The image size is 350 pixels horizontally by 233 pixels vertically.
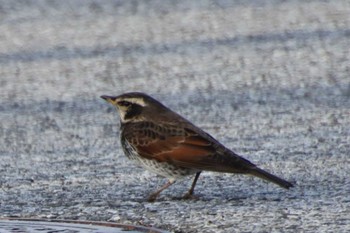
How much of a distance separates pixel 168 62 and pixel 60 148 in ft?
12.4

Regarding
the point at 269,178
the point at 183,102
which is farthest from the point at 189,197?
the point at 183,102

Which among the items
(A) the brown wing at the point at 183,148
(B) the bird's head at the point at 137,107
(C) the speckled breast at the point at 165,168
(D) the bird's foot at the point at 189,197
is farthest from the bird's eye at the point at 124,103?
(D) the bird's foot at the point at 189,197

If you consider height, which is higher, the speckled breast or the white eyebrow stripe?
the white eyebrow stripe

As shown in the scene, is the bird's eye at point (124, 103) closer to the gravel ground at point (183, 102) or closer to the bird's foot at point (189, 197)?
the gravel ground at point (183, 102)

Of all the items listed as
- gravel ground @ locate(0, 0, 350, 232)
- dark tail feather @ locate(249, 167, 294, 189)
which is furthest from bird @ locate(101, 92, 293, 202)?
gravel ground @ locate(0, 0, 350, 232)

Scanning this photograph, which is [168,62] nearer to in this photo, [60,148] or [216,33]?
[216,33]

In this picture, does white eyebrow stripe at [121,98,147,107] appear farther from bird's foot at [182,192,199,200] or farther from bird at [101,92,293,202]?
bird's foot at [182,192,199,200]

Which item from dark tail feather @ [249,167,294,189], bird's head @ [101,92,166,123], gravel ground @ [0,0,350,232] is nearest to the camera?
dark tail feather @ [249,167,294,189]

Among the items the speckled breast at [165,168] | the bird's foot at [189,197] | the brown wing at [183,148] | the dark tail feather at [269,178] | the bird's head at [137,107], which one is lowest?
the bird's foot at [189,197]

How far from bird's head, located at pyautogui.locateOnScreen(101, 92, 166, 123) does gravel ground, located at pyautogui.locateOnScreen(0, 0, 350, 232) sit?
1.52 feet

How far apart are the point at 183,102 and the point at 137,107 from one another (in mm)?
3293

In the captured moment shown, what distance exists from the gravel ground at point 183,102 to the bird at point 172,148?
0.19m

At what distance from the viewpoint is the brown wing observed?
737 centimetres

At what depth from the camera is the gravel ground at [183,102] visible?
7355mm
